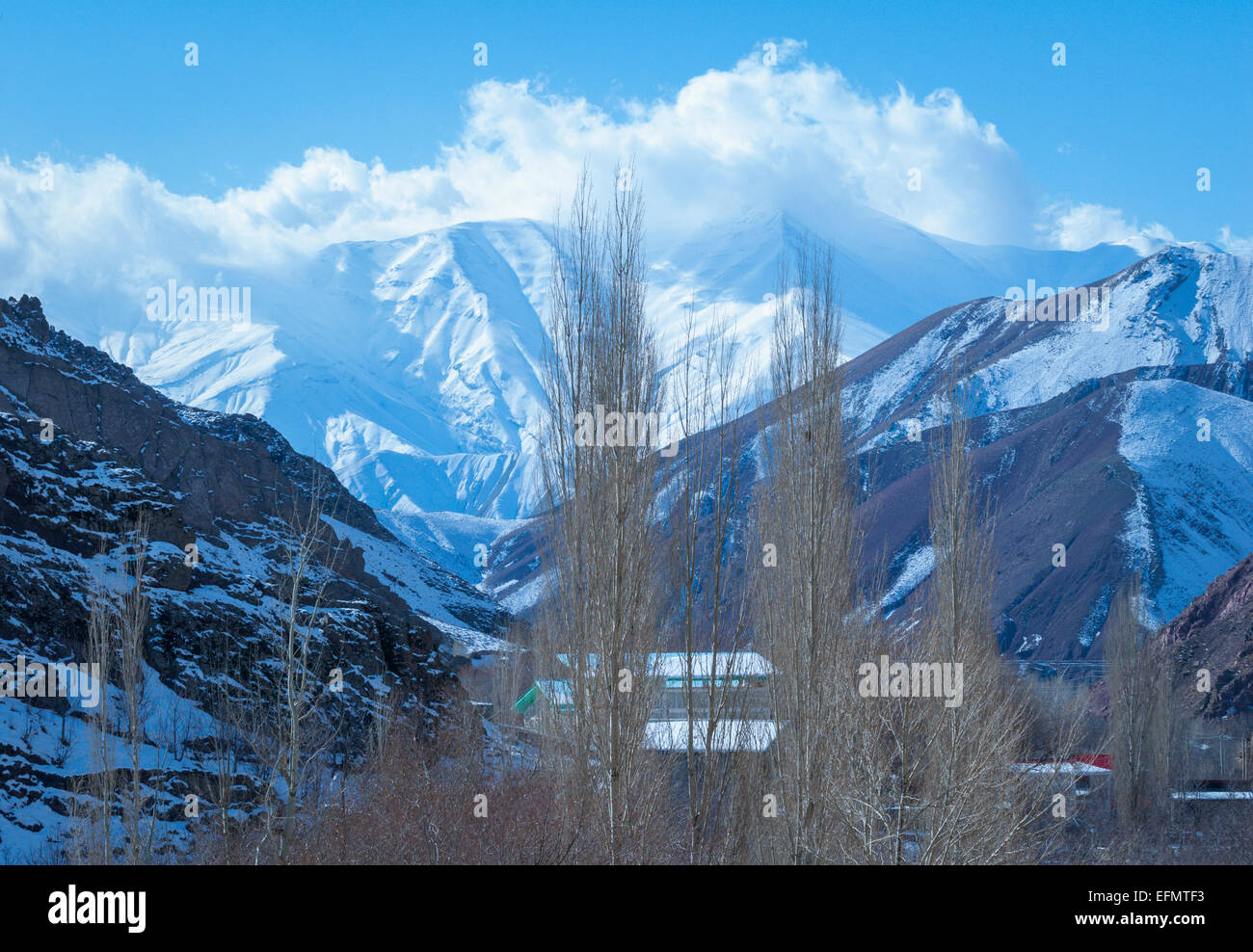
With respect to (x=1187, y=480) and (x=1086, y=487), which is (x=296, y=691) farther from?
(x=1187, y=480)

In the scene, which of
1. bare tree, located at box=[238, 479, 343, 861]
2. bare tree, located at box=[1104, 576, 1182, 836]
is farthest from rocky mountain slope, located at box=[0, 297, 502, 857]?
bare tree, located at box=[1104, 576, 1182, 836]

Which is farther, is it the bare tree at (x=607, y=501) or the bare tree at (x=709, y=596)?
the bare tree at (x=709, y=596)

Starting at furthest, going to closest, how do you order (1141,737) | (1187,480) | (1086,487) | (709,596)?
(1086,487) → (1187,480) → (1141,737) → (709,596)

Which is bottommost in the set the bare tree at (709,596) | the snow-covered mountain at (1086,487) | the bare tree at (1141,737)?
the bare tree at (1141,737)

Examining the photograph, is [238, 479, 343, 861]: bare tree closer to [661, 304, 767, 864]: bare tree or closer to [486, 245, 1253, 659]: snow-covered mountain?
[661, 304, 767, 864]: bare tree

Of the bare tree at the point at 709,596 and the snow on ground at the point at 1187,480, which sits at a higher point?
the snow on ground at the point at 1187,480

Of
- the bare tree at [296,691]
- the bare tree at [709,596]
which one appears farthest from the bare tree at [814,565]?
the bare tree at [296,691]

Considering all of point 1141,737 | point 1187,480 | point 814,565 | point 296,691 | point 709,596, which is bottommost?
point 1141,737

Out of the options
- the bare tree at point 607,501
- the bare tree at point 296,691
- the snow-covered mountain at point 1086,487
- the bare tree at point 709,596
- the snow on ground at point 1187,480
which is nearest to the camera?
the bare tree at point 607,501

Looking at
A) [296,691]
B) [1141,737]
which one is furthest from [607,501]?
[1141,737]

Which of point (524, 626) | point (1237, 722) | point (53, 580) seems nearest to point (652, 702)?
point (53, 580)

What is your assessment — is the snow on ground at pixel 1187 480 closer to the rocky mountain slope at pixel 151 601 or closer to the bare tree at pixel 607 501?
the rocky mountain slope at pixel 151 601
